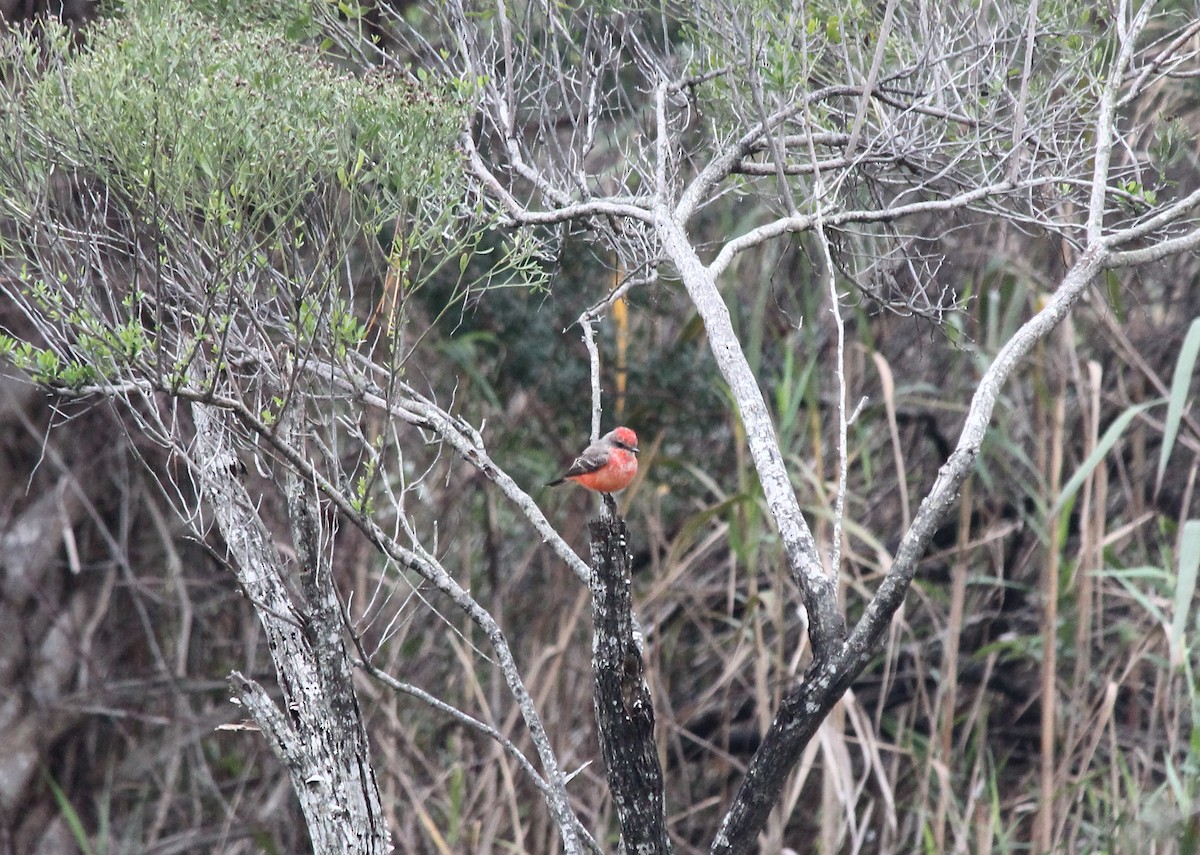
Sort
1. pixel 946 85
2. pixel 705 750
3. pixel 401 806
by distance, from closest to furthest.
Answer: pixel 946 85 < pixel 401 806 < pixel 705 750

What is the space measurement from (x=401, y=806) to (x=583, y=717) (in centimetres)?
90

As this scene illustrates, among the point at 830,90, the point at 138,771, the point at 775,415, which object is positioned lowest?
the point at 138,771

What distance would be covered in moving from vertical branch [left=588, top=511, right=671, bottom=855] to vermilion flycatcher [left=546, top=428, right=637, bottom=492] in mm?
1272

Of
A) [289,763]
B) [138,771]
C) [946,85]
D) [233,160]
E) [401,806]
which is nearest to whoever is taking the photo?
[233,160]

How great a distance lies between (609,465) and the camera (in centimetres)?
435

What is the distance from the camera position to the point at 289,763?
128 inches

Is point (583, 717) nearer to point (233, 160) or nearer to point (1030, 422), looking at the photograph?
point (1030, 422)

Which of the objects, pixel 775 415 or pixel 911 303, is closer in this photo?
pixel 911 303

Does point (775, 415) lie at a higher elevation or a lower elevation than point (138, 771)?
higher

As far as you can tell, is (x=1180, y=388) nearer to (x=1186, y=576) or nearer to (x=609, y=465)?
(x=1186, y=576)

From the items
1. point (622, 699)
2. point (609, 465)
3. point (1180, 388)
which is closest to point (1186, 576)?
point (1180, 388)

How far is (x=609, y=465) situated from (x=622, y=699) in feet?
4.91

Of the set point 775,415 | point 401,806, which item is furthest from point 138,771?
point 775,415

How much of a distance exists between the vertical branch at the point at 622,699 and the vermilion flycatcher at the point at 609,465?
50.1 inches
